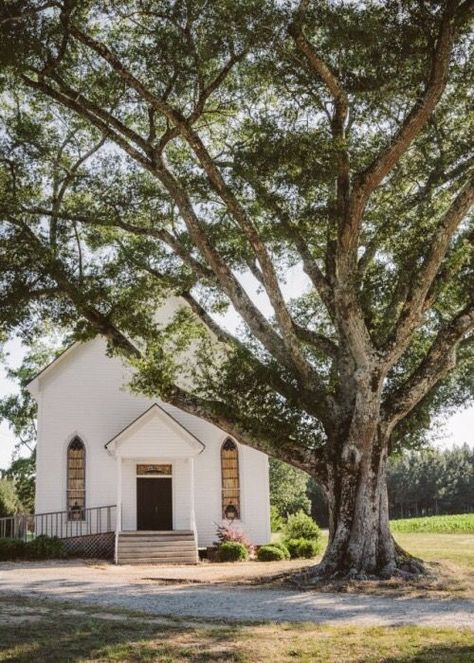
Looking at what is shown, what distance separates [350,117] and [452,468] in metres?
79.5

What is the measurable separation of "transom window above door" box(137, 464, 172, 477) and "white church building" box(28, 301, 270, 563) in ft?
0.12

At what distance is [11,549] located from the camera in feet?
71.5

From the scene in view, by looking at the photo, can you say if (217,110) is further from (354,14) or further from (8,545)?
(8,545)

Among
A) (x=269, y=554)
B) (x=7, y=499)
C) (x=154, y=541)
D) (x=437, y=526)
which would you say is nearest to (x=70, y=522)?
(x=154, y=541)

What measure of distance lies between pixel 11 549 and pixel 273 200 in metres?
13.6

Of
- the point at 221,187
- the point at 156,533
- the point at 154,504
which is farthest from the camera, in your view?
the point at 154,504

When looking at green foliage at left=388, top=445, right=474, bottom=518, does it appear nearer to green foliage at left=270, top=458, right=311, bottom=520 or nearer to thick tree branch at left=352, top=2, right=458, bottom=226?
green foliage at left=270, top=458, right=311, bottom=520

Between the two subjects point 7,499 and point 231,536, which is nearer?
A: point 231,536

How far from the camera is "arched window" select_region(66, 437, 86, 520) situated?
2545 cm

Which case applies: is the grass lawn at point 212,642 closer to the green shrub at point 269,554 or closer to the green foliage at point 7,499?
the green shrub at point 269,554

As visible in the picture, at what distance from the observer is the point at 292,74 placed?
14.3 metres

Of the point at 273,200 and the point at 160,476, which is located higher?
the point at 273,200

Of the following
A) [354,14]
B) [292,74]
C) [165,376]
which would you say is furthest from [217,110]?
[165,376]

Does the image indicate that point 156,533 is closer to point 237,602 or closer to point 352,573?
point 352,573
